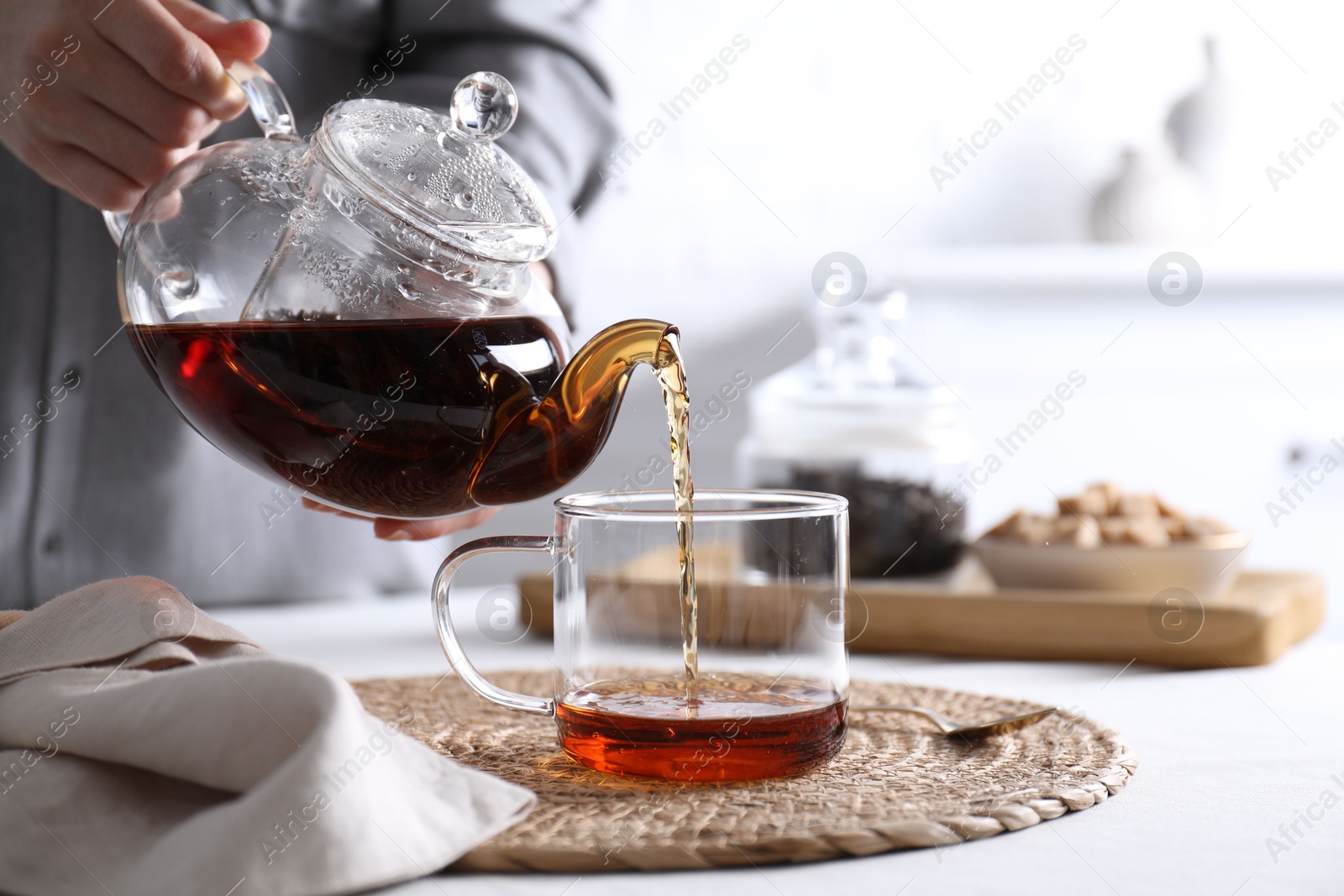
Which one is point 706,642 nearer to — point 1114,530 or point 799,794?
point 799,794

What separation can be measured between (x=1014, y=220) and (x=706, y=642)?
2043 mm

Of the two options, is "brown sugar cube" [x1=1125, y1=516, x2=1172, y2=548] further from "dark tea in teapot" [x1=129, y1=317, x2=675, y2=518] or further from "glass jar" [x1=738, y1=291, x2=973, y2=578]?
"dark tea in teapot" [x1=129, y1=317, x2=675, y2=518]

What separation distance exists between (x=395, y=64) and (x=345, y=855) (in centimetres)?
94

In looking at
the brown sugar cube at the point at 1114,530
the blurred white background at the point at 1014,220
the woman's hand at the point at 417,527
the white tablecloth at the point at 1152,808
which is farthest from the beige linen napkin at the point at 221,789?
the blurred white background at the point at 1014,220

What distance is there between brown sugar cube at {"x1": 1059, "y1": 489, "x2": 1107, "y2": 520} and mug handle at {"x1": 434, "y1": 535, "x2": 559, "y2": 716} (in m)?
0.57

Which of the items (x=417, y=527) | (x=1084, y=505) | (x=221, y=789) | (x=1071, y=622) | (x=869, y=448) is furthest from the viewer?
(x=869, y=448)

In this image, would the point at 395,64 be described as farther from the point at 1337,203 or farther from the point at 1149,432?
the point at 1337,203

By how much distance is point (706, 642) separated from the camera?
55cm

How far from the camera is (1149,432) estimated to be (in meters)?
2.28

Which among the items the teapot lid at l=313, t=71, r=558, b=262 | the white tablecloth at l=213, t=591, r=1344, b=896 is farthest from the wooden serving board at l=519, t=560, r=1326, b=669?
the teapot lid at l=313, t=71, r=558, b=262

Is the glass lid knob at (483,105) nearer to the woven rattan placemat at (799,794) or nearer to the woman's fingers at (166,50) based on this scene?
the woman's fingers at (166,50)

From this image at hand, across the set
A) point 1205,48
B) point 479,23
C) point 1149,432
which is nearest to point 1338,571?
point 1149,432

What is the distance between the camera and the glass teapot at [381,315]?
1.83 ft

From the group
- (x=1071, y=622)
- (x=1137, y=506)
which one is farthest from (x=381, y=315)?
(x=1137, y=506)
